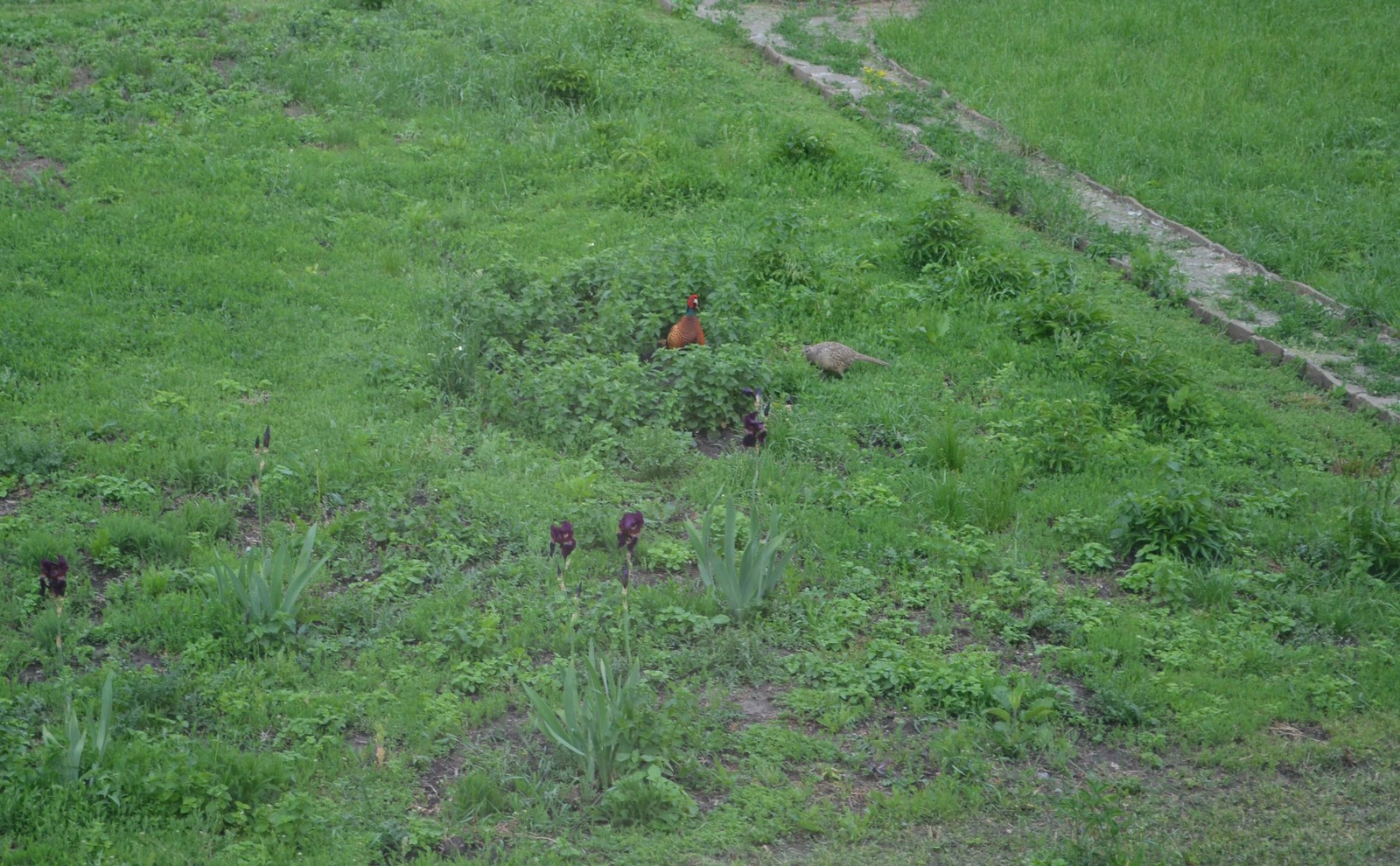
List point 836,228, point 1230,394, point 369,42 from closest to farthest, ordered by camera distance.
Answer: point 1230,394
point 836,228
point 369,42

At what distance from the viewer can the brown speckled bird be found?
8.27 metres

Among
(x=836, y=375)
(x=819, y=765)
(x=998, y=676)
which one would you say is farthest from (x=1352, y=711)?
(x=836, y=375)

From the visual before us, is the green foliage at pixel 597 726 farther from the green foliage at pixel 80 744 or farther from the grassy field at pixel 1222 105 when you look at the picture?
the grassy field at pixel 1222 105

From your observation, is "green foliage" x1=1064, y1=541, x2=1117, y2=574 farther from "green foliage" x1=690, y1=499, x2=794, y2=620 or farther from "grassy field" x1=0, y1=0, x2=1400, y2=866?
"green foliage" x1=690, y1=499, x2=794, y2=620

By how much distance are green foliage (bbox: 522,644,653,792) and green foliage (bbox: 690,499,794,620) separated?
1047 millimetres

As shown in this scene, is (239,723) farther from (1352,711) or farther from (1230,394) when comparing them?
(1230,394)

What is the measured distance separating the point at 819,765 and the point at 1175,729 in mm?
1518

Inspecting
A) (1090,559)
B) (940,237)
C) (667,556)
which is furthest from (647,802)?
(940,237)

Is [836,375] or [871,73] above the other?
[871,73]

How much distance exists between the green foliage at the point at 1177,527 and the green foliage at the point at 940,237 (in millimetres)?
3782

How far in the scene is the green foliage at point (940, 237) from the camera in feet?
32.4

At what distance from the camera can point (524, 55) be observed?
12.9 m

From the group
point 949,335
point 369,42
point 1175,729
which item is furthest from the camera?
point 369,42

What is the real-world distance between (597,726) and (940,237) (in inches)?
252
